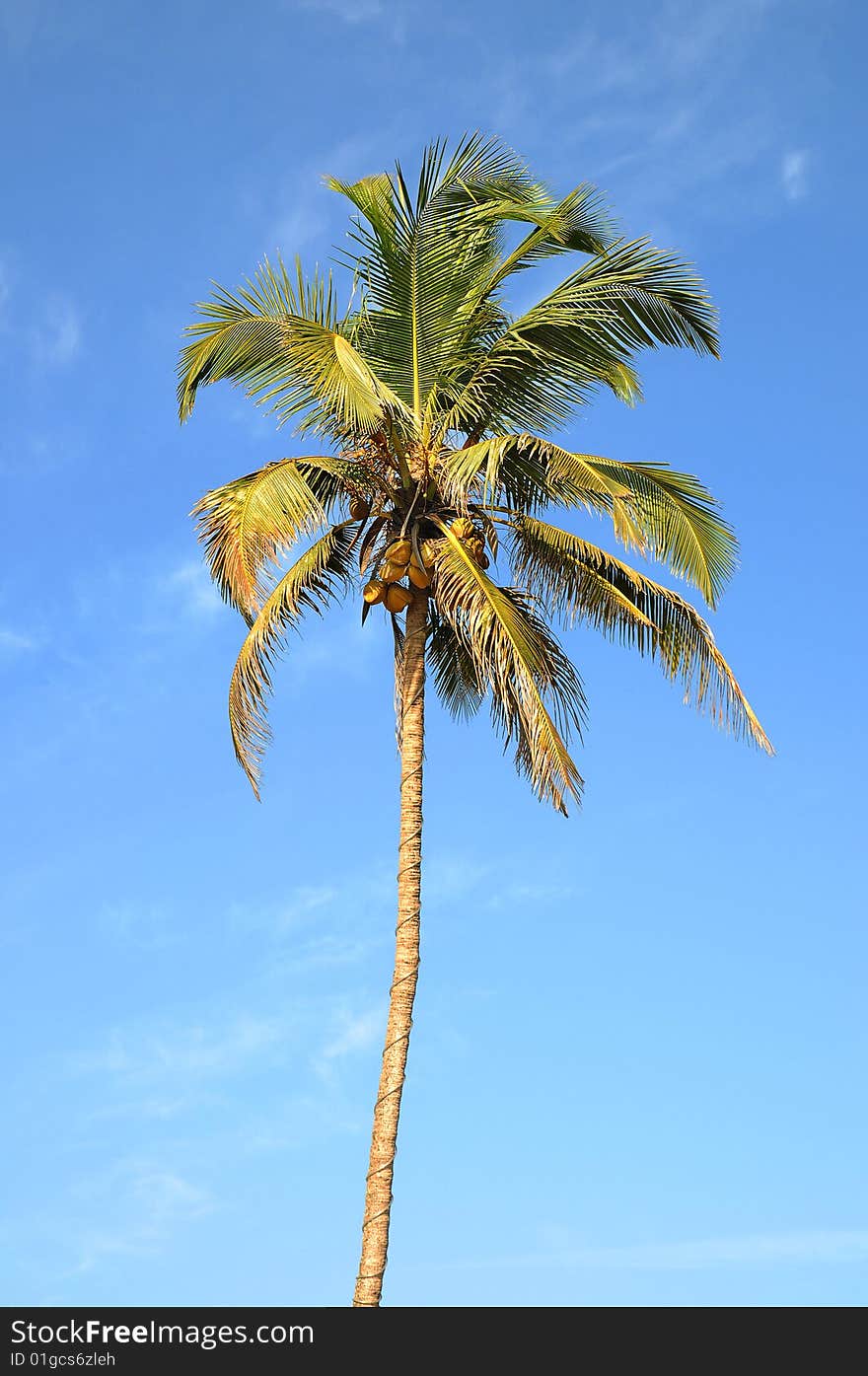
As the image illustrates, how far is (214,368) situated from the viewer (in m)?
16.0

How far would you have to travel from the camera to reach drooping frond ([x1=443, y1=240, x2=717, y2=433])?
50.5 ft

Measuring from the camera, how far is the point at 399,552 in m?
14.5

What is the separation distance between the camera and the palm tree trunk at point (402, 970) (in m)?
12.2

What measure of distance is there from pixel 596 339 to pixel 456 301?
1.65m

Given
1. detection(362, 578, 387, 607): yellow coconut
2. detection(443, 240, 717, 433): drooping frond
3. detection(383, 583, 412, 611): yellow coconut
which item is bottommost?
detection(383, 583, 412, 611): yellow coconut

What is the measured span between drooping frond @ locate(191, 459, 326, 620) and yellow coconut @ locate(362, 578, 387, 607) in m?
0.87

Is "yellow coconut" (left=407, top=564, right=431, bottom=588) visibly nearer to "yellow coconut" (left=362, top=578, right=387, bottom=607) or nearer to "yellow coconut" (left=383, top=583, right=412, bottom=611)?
"yellow coconut" (left=383, top=583, right=412, bottom=611)

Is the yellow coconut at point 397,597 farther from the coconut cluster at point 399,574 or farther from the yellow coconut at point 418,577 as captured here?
the yellow coconut at point 418,577

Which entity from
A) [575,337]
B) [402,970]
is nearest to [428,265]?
[575,337]

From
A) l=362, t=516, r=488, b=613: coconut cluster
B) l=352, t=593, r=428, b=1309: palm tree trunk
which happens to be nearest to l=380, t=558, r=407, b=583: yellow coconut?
l=362, t=516, r=488, b=613: coconut cluster
